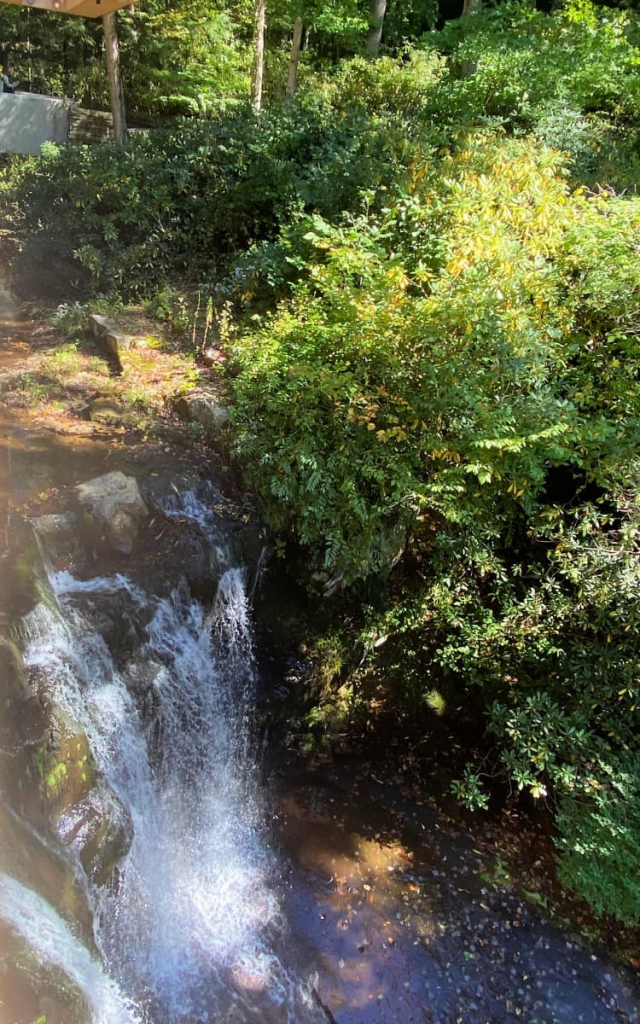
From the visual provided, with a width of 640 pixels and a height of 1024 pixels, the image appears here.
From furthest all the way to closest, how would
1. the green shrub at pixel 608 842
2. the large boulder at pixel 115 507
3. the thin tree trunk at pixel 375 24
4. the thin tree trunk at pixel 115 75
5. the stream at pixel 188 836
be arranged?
the thin tree trunk at pixel 375 24 < the thin tree trunk at pixel 115 75 < the large boulder at pixel 115 507 < the green shrub at pixel 608 842 < the stream at pixel 188 836

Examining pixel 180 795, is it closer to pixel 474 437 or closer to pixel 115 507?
pixel 115 507

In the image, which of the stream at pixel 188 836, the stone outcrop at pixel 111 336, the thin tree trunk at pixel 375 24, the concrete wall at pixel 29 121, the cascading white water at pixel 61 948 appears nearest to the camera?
the cascading white water at pixel 61 948

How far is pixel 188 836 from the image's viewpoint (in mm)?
4348

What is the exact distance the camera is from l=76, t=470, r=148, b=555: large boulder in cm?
417

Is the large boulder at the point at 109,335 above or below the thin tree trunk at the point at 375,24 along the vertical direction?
below

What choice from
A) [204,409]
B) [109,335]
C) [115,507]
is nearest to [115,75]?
[109,335]

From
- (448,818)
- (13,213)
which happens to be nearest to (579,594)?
(448,818)

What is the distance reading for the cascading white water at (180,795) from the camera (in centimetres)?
374

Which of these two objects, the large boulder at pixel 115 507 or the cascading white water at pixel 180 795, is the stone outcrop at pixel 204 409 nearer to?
the large boulder at pixel 115 507

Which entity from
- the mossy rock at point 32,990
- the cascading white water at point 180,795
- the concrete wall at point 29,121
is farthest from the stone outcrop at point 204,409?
the concrete wall at point 29,121

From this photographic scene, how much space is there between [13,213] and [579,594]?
7598mm

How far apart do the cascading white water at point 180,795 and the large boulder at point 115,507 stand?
349 millimetres

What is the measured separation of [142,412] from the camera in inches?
209

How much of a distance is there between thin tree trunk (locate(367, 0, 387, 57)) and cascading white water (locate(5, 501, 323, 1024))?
14.0m
